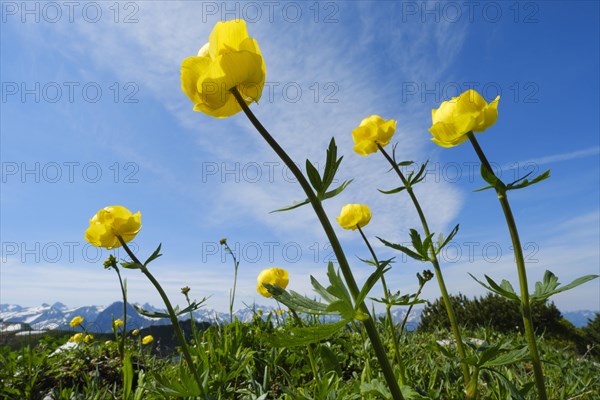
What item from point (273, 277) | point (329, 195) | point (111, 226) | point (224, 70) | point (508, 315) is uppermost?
point (224, 70)

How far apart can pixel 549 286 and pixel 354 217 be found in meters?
1.35

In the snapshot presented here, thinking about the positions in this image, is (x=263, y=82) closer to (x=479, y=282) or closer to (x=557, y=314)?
(x=479, y=282)

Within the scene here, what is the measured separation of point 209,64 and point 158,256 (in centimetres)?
85

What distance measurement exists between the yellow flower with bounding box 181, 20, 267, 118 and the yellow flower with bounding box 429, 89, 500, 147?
70 centimetres

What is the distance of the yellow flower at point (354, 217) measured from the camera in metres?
2.42

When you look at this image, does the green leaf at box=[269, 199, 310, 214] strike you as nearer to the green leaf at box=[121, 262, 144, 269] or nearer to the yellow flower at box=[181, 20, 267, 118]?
the yellow flower at box=[181, 20, 267, 118]

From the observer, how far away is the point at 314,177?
78 cm

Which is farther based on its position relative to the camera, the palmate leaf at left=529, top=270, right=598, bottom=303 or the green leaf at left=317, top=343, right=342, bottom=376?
the green leaf at left=317, top=343, right=342, bottom=376

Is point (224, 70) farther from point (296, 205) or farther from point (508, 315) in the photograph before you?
point (508, 315)

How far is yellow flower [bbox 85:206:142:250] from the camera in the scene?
1736 millimetres

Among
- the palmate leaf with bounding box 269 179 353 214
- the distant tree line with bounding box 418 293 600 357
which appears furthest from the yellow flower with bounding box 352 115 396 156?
the distant tree line with bounding box 418 293 600 357

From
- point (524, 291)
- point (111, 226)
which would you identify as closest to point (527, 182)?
point (524, 291)

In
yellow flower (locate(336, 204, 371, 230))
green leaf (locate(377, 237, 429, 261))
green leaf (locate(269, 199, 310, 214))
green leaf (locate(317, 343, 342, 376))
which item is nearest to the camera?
green leaf (locate(269, 199, 310, 214))

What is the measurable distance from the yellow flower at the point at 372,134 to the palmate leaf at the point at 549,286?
1.16m
